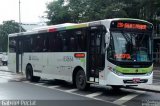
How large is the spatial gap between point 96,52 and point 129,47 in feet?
4.95

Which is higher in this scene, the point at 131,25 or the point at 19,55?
the point at 131,25

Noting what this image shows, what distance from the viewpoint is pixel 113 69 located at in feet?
50.5

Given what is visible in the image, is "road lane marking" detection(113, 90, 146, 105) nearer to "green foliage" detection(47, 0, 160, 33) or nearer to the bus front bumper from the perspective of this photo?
the bus front bumper

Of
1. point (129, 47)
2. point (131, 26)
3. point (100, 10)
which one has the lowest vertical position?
point (129, 47)

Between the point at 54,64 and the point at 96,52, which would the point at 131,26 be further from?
the point at 54,64

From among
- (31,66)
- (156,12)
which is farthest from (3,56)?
(31,66)

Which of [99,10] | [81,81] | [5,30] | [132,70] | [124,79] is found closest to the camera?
[124,79]

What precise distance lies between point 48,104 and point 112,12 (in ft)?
110

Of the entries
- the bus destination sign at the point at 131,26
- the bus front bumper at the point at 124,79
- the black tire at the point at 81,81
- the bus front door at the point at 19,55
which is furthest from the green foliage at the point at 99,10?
the bus front bumper at the point at 124,79

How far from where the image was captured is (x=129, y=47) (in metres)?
15.6

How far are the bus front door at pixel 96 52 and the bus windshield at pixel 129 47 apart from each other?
0.57m

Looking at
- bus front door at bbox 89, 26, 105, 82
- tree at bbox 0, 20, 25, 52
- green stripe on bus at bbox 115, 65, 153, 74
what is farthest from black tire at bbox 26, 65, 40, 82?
tree at bbox 0, 20, 25, 52

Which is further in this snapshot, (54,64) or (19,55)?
(19,55)

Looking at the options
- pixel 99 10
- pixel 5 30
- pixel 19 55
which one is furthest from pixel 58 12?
pixel 5 30
